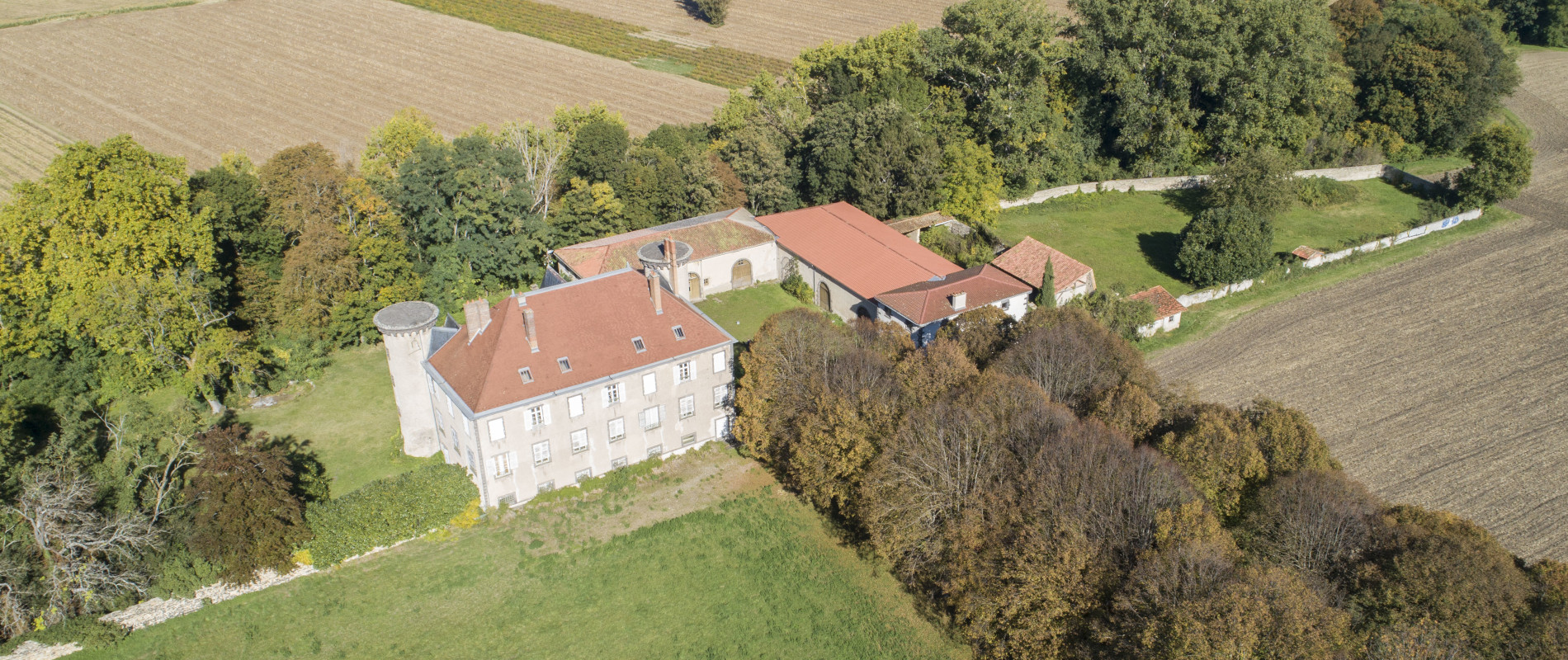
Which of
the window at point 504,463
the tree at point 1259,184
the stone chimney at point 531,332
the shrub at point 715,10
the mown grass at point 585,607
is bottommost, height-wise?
the mown grass at point 585,607

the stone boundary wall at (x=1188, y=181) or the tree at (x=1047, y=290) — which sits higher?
the tree at (x=1047, y=290)

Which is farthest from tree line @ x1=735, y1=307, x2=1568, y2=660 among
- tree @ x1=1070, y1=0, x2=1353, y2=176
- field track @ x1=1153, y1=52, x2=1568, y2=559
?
tree @ x1=1070, y1=0, x2=1353, y2=176

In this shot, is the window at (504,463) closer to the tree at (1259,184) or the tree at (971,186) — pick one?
the tree at (971,186)

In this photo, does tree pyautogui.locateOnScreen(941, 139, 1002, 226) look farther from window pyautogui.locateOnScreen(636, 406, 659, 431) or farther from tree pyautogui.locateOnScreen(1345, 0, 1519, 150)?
tree pyautogui.locateOnScreen(1345, 0, 1519, 150)

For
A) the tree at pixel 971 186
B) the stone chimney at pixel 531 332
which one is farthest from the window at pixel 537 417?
the tree at pixel 971 186

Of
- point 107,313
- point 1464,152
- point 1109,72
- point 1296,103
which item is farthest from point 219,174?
point 1464,152
